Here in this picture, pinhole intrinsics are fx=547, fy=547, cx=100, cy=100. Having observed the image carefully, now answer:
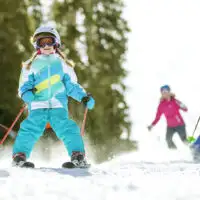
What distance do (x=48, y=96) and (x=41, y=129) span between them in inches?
14.9

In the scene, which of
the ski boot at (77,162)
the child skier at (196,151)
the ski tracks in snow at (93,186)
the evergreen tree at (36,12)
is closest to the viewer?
the ski tracks in snow at (93,186)

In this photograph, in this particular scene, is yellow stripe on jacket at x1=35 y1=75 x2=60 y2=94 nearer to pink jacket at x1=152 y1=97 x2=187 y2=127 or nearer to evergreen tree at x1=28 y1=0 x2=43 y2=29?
pink jacket at x1=152 y1=97 x2=187 y2=127

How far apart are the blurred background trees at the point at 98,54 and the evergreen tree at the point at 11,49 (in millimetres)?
73

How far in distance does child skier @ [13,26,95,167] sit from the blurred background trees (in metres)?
14.1

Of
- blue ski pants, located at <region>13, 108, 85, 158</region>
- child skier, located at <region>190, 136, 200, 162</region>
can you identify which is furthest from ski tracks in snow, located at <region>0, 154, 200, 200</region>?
child skier, located at <region>190, 136, 200, 162</region>

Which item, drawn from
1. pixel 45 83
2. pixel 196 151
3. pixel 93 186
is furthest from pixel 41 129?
pixel 196 151

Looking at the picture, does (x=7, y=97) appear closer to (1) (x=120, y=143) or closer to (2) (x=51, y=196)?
(1) (x=120, y=143)

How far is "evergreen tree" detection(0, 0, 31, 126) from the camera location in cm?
1886

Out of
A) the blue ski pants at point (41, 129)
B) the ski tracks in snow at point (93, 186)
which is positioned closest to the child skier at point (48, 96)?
the blue ski pants at point (41, 129)

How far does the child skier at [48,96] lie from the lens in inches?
236

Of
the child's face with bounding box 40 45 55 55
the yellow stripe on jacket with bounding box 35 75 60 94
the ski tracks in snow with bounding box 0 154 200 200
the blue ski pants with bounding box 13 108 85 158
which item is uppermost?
the child's face with bounding box 40 45 55 55

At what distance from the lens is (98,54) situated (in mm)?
22328

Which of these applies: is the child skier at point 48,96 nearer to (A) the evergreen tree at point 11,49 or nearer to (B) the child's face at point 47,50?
(B) the child's face at point 47,50

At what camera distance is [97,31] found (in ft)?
73.9
